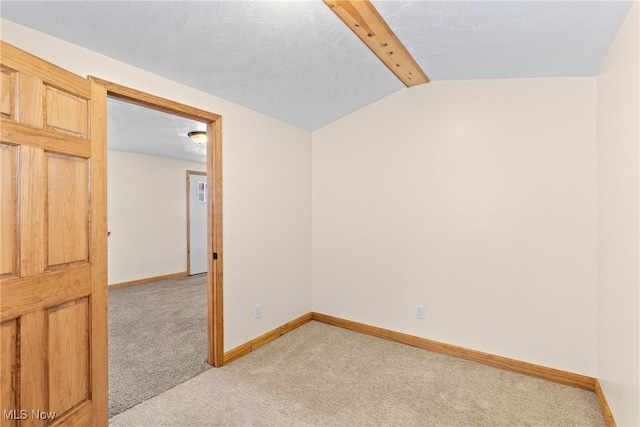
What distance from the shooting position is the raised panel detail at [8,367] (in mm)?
1332

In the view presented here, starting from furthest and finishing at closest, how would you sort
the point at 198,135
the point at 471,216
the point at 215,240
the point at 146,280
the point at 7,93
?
the point at 146,280 → the point at 198,135 → the point at 471,216 → the point at 215,240 → the point at 7,93

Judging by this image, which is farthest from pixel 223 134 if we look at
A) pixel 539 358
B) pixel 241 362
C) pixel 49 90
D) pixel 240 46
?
pixel 539 358

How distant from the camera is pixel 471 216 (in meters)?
2.66

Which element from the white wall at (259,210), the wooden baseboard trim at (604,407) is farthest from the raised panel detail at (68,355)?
the wooden baseboard trim at (604,407)

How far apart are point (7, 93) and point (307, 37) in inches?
60.1

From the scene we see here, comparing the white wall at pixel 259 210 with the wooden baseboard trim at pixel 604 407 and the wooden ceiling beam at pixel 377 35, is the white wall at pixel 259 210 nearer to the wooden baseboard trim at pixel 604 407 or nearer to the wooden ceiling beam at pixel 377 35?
the wooden ceiling beam at pixel 377 35

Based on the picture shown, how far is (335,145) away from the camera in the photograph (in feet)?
11.3

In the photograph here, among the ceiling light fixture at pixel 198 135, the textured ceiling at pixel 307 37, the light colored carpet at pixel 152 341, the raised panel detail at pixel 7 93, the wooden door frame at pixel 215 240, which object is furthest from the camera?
the ceiling light fixture at pixel 198 135

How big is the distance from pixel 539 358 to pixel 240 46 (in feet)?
10.2

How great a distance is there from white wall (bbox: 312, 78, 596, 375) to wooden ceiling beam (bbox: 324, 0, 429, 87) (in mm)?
454

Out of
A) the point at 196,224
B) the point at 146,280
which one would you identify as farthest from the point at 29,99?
the point at 196,224

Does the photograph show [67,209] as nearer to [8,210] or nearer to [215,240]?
[8,210]

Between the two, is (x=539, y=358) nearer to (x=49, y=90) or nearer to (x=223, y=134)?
(x=223, y=134)

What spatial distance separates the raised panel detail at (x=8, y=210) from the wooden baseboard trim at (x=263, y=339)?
65.1 inches
